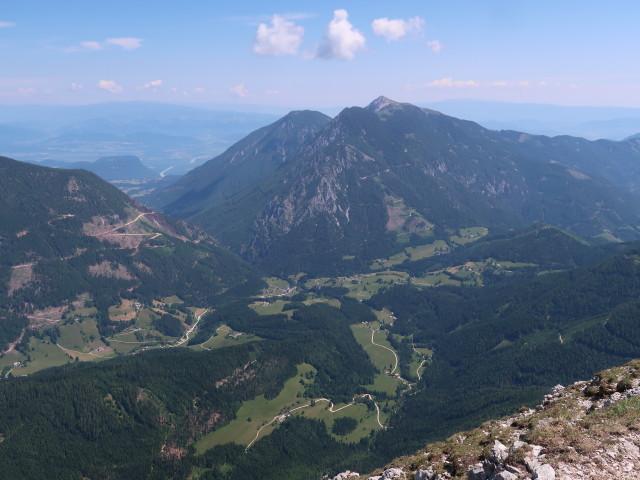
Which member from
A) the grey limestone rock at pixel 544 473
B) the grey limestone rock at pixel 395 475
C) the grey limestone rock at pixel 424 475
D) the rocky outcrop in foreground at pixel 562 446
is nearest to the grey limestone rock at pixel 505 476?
the rocky outcrop in foreground at pixel 562 446

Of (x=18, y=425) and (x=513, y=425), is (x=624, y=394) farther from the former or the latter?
(x=18, y=425)

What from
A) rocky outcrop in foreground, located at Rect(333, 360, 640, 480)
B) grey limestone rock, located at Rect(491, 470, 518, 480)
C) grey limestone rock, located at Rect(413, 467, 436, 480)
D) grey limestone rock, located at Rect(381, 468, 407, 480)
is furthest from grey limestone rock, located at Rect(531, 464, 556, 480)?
grey limestone rock, located at Rect(381, 468, 407, 480)

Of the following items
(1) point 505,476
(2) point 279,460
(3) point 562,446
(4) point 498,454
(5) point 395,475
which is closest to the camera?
(1) point 505,476

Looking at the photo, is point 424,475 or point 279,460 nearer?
point 424,475

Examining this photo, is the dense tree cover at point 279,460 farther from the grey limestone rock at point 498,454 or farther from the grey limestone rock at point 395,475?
the grey limestone rock at point 498,454

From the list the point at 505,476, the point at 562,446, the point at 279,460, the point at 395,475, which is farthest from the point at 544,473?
the point at 279,460

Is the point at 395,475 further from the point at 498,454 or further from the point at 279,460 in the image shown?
the point at 279,460

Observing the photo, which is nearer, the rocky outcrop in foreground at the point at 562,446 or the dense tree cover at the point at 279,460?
the rocky outcrop in foreground at the point at 562,446

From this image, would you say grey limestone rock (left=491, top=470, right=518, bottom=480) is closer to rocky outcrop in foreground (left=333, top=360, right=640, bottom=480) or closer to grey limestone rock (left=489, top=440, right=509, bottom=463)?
rocky outcrop in foreground (left=333, top=360, right=640, bottom=480)
